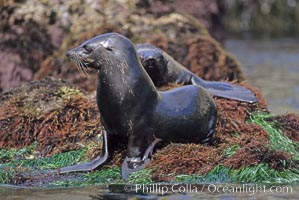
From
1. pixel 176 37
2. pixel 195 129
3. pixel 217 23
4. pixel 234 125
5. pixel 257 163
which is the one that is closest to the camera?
pixel 257 163

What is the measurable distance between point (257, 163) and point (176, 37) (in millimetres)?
5707

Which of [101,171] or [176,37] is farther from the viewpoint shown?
[176,37]

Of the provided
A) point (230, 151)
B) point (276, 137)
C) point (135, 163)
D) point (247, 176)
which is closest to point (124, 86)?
point (135, 163)

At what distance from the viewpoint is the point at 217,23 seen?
1817 cm

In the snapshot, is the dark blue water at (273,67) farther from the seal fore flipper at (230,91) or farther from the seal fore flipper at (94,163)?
the seal fore flipper at (94,163)

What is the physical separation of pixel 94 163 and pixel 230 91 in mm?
2167

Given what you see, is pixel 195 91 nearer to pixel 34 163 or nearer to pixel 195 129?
pixel 195 129

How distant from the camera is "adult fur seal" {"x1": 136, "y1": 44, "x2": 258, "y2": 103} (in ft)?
31.4

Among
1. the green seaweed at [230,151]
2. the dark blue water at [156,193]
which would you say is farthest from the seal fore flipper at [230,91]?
the dark blue water at [156,193]

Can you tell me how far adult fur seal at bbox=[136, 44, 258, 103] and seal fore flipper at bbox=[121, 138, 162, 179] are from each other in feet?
5.61

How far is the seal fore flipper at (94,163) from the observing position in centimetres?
796

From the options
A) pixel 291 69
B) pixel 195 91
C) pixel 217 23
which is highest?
pixel 195 91

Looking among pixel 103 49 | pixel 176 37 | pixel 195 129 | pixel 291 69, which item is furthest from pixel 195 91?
pixel 291 69

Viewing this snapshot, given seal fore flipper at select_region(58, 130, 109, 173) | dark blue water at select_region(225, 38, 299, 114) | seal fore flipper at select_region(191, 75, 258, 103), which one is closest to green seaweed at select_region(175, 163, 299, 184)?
seal fore flipper at select_region(58, 130, 109, 173)
